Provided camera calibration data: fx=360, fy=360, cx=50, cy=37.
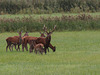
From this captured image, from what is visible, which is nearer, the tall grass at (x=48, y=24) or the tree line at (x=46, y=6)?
the tall grass at (x=48, y=24)

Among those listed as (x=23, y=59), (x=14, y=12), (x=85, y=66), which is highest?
(x=85, y=66)

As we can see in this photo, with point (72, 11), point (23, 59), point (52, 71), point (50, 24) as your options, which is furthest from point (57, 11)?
point (52, 71)

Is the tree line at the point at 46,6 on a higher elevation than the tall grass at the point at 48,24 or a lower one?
lower

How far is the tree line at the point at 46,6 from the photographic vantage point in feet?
141

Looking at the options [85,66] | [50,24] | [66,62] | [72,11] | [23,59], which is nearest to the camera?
[85,66]

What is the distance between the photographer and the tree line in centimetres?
4291

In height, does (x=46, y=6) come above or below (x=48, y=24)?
below

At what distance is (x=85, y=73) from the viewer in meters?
10.8

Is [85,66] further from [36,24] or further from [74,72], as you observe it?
[36,24]

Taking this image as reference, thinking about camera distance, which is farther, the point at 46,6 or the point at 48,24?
the point at 46,6

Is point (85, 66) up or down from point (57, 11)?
up

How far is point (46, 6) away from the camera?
143ft

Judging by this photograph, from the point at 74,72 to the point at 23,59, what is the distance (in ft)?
13.8

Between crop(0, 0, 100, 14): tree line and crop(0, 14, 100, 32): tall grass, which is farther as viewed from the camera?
crop(0, 0, 100, 14): tree line
